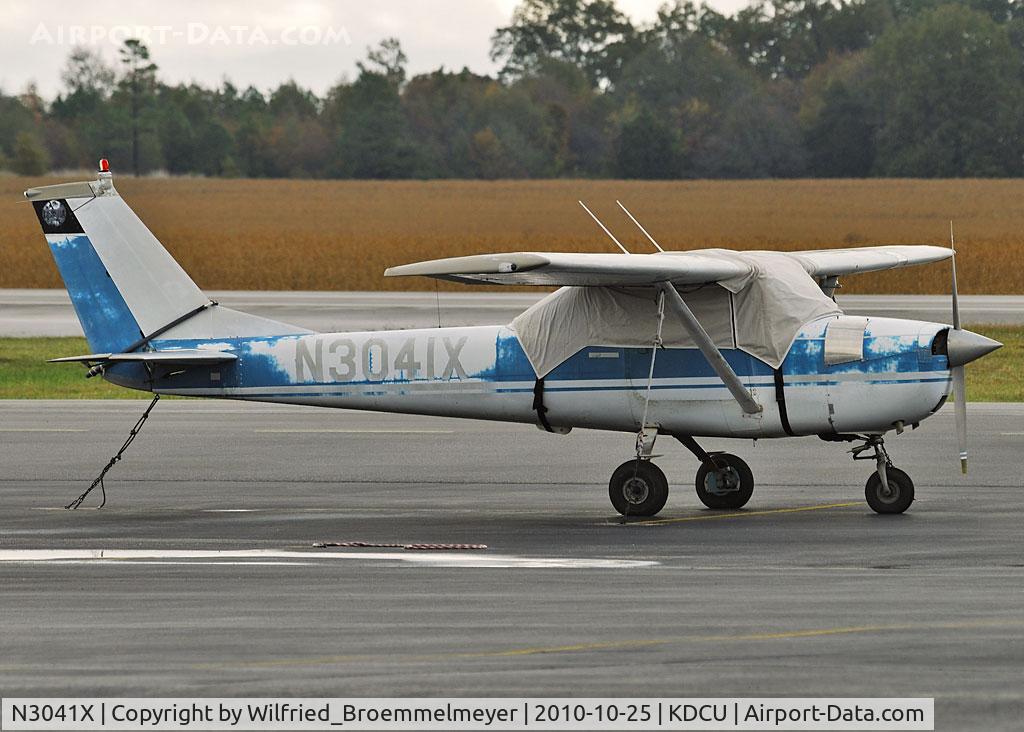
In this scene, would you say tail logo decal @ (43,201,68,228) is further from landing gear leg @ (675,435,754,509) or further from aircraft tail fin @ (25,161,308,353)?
landing gear leg @ (675,435,754,509)

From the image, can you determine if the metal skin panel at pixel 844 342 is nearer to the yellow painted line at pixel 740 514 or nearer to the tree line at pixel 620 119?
the yellow painted line at pixel 740 514

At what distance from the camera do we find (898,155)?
291ft

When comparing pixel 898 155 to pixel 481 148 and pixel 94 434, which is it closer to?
pixel 481 148

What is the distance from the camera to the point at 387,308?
35344 millimetres

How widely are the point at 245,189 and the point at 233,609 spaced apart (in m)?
72.5

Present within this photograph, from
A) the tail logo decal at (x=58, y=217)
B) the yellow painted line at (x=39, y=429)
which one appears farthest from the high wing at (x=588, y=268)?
the yellow painted line at (x=39, y=429)

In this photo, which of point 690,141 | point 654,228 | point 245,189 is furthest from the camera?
Answer: point 690,141

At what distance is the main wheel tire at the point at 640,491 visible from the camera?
1342cm

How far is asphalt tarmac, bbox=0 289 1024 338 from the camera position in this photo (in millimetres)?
31984

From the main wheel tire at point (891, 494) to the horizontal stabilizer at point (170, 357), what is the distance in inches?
207

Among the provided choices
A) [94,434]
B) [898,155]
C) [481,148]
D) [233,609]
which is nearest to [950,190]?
[898,155]

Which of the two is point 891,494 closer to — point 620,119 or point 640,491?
point 640,491

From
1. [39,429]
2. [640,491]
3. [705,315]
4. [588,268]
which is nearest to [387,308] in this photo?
[39,429]

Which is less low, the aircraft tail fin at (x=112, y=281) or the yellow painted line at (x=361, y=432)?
the aircraft tail fin at (x=112, y=281)
